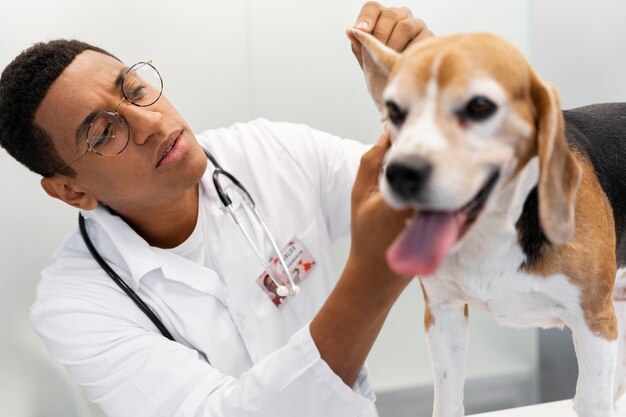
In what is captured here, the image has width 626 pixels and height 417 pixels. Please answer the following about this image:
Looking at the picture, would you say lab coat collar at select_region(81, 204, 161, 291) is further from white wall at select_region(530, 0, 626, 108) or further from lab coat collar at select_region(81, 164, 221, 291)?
white wall at select_region(530, 0, 626, 108)

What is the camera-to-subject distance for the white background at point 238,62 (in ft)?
4.82

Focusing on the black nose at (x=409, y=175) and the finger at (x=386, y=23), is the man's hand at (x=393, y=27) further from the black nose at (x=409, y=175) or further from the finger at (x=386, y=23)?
the black nose at (x=409, y=175)

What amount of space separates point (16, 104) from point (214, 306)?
48 cm

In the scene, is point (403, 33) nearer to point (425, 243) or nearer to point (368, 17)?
point (368, 17)

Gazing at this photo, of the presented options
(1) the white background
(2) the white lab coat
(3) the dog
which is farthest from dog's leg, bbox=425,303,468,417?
(1) the white background

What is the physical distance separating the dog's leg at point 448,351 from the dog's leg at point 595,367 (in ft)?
0.44

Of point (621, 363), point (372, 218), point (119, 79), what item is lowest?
point (621, 363)

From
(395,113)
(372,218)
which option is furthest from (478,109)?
(372,218)

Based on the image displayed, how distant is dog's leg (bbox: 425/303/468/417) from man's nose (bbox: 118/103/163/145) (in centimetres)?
56

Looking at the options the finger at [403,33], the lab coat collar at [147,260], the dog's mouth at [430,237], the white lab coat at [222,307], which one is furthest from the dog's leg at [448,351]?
the lab coat collar at [147,260]

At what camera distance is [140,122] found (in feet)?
3.65

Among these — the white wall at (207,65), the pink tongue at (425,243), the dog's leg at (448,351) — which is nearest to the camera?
the pink tongue at (425,243)

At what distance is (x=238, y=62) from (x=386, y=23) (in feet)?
2.29

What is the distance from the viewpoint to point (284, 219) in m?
1.32
